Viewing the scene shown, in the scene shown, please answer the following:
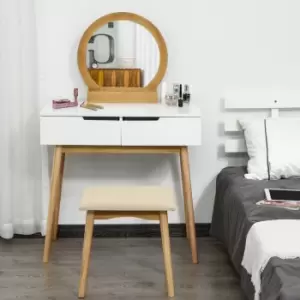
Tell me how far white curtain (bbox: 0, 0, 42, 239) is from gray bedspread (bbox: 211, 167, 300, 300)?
1.03 meters

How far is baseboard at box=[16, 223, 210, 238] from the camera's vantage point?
3.73m

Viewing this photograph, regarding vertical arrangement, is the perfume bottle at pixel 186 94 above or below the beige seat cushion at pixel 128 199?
above

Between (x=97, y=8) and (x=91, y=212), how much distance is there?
1228 mm

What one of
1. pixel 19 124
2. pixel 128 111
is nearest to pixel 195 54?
pixel 128 111

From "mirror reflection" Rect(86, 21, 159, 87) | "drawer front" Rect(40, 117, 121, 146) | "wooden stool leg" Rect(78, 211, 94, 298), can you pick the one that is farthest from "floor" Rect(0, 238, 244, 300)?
"mirror reflection" Rect(86, 21, 159, 87)

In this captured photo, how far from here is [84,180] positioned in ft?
12.1

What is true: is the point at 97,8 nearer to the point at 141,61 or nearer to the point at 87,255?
the point at 141,61

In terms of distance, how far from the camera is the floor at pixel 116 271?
2.96 meters

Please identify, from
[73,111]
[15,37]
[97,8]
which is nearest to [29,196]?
[73,111]

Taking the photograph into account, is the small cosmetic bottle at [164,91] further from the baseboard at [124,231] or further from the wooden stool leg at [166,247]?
the wooden stool leg at [166,247]

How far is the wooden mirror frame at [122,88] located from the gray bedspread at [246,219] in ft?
2.02

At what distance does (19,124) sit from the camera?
11.5ft

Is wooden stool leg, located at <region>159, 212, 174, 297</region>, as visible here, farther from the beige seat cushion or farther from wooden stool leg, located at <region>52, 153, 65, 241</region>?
wooden stool leg, located at <region>52, 153, 65, 241</region>

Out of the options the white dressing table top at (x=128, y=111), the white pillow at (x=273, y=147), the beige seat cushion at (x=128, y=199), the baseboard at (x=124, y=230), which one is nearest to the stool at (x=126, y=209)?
the beige seat cushion at (x=128, y=199)
